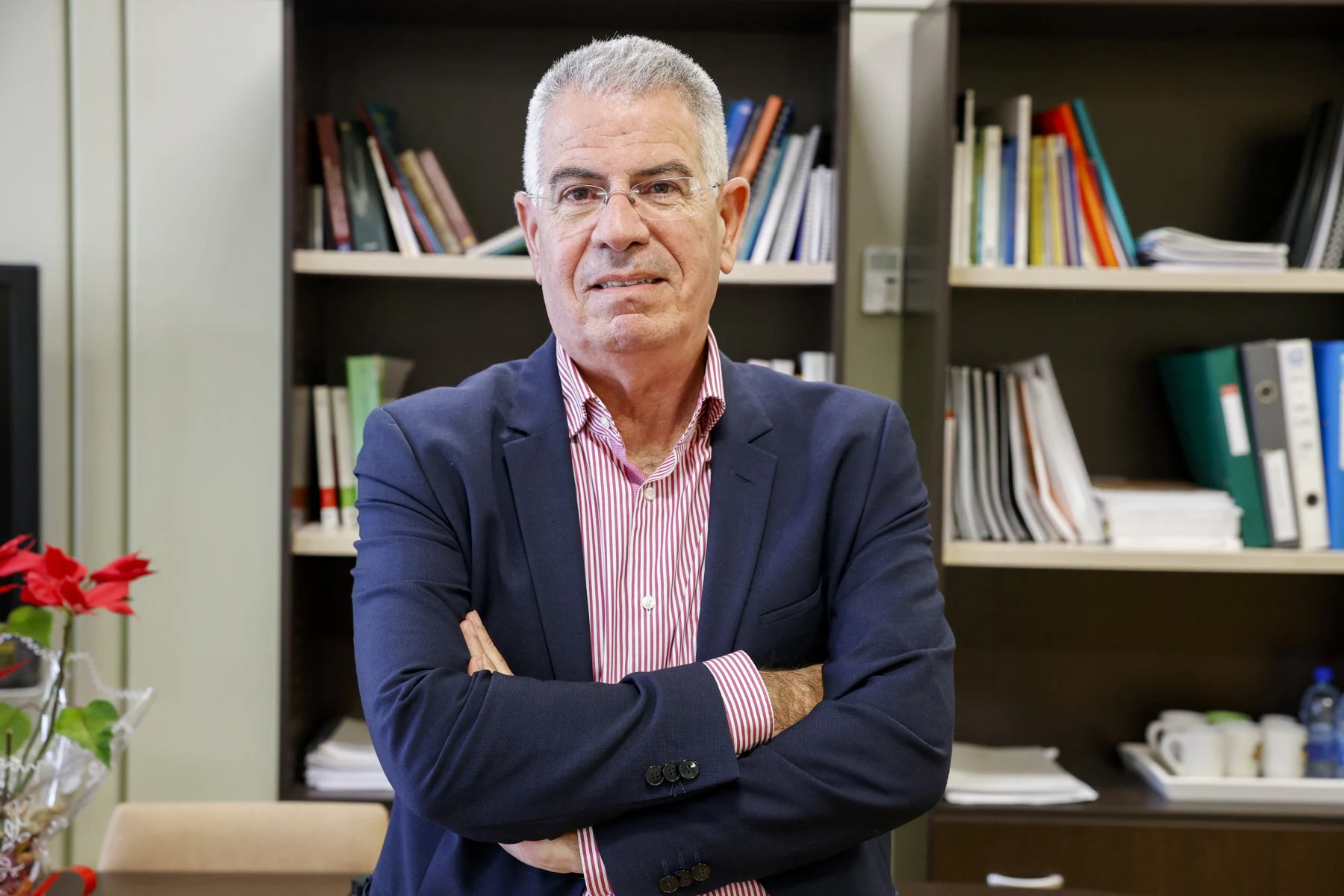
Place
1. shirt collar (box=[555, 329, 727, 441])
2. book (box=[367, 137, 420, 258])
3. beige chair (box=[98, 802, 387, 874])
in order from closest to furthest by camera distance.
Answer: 1. shirt collar (box=[555, 329, 727, 441])
2. beige chair (box=[98, 802, 387, 874])
3. book (box=[367, 137, 420, 258])

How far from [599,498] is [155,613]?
5.76 feet

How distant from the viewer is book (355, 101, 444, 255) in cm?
241

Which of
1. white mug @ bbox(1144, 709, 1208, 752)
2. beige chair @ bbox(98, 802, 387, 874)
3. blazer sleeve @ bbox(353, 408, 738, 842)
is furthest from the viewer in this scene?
white mug @ bbox(1144, 709, 1208, 752)

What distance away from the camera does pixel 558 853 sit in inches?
47.8

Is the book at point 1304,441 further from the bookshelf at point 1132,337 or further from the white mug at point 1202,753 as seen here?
the white mug at point 1202,753

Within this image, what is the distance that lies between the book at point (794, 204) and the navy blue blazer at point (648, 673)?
0.97m

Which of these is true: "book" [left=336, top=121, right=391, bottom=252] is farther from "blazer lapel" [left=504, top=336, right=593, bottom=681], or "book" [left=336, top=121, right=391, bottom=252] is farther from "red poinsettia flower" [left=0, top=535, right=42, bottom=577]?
"red poinsettia flower" [left=0, top=535, right=42, bottom=577]

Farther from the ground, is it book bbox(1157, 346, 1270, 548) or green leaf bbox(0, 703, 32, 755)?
book bbox(1157, 346, 1270, 548)

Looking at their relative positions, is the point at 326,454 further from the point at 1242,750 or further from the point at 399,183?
the point at 1242,750

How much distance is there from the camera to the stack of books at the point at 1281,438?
7.81 ft

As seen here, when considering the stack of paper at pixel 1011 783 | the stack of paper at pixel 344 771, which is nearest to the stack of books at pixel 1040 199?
the stack of paper at pixel 1011 783

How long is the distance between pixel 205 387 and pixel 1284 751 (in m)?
2.51

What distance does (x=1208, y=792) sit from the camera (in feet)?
7.82

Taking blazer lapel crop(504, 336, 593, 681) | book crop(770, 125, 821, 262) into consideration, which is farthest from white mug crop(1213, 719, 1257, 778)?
blazer lapel crop(504, 336, 593, 681)
